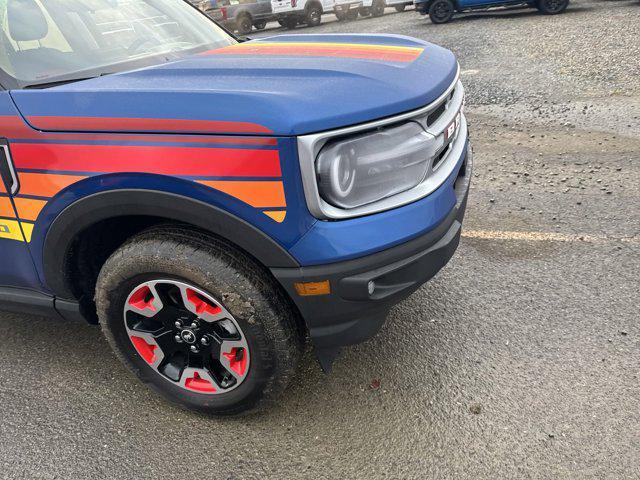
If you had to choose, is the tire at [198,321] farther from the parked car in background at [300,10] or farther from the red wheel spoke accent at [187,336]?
the parked car in background at [300,10]

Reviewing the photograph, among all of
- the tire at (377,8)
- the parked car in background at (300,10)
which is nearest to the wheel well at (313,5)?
the parked car in background at (300,10)

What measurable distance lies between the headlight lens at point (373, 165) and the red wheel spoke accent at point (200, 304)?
643 millimetres

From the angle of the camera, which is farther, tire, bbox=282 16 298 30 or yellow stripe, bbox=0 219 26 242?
tire, bbox=282 16 298 30

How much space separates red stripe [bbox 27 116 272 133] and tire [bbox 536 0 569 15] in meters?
12.5

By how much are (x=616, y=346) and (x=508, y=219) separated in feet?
4.76

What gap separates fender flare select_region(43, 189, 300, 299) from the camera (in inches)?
70.1

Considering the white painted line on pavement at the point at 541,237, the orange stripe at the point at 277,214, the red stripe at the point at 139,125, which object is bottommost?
the white painted line on pavement at the point at 541,237

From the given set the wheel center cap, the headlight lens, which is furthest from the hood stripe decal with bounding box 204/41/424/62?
Result: the wheel center cap

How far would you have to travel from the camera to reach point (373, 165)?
5.92ft

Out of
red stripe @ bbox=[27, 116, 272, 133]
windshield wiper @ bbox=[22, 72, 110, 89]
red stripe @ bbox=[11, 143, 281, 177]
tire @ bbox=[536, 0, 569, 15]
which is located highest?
windshield wiper @ bbox=[22, 72, 110, 89]

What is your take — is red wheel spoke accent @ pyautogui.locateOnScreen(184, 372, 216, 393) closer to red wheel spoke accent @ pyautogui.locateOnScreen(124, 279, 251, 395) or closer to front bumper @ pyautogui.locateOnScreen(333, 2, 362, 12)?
red wheel spoke accent @ pyautogui.locateOnScreen(124, 279, 251, 395)

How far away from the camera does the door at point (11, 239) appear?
202 cm

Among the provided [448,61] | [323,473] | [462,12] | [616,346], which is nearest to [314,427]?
[323,473]

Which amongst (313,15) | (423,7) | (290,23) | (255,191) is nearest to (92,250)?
(255,191)
